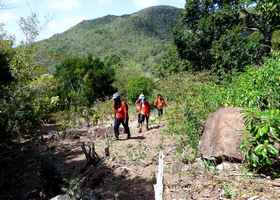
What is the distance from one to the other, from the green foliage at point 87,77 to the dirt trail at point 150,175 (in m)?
26.4

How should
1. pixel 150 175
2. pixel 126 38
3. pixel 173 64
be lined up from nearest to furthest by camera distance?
pixel 150 175, pixel 173 64, pixel 126 38

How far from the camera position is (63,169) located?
12391 mm

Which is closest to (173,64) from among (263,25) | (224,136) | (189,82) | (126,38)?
(263,25)

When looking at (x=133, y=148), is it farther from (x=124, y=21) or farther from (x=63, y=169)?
(x=124, y=21)

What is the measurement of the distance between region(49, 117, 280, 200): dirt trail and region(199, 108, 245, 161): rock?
267 mm

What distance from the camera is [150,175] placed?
32.5 ft

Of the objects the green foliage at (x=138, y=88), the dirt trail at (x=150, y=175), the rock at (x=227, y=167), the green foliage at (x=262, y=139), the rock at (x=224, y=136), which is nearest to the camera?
the dirt trail at (x=150, y=175)

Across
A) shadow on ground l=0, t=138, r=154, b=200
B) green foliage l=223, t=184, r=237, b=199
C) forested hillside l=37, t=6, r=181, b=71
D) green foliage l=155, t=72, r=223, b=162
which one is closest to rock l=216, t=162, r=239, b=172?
green foliage l=223, t=184, r=237, b=199

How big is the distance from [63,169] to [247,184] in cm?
596

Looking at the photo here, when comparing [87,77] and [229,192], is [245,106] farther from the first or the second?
[87,77]

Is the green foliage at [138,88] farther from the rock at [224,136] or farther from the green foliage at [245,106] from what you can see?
the rock at [224,136]

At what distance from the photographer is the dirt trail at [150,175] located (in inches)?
312

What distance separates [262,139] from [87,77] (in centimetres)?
3485

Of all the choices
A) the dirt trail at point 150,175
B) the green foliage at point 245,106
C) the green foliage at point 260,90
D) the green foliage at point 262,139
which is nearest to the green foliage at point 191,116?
the green foliage at point 245,106
